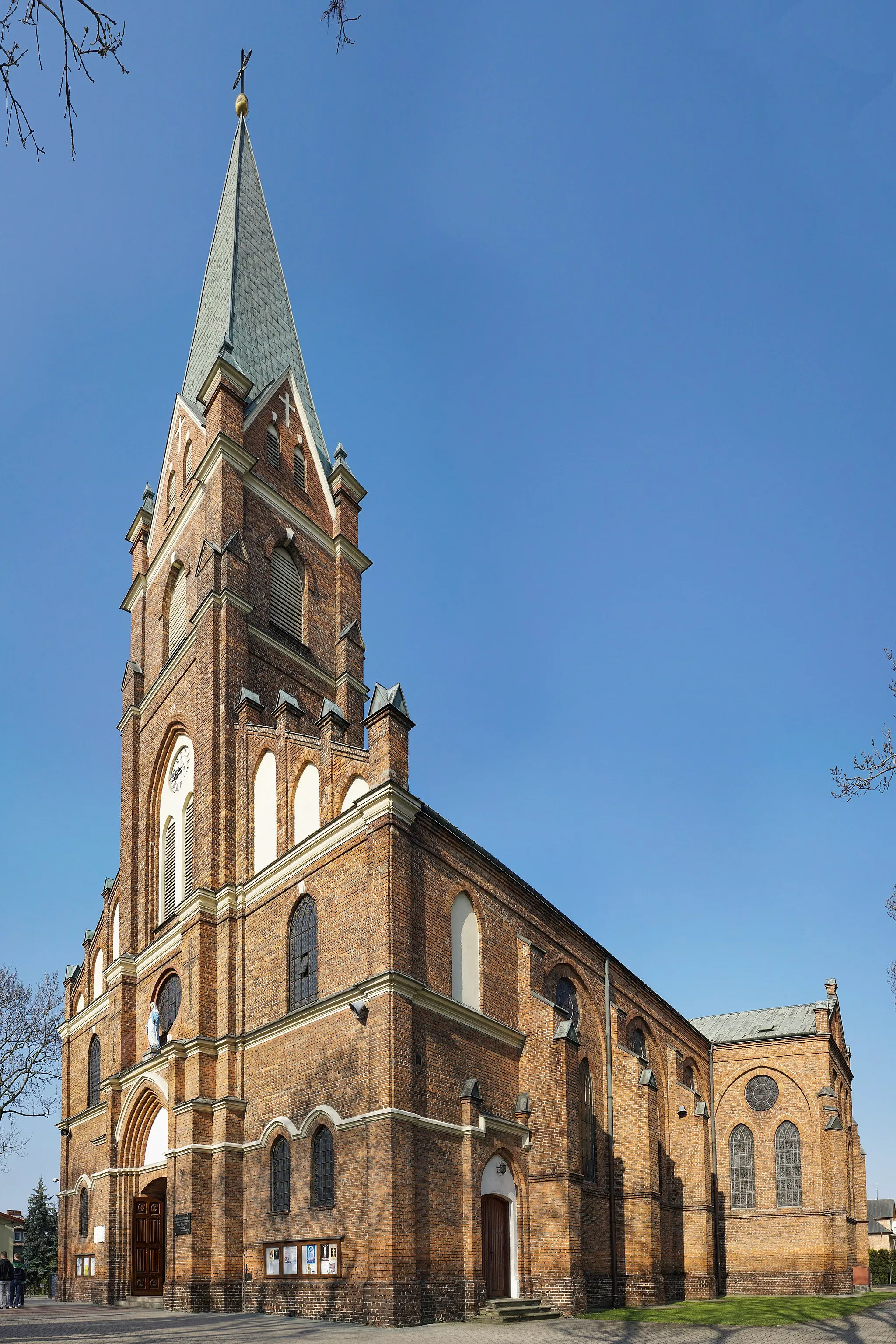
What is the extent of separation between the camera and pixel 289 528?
31.5 m

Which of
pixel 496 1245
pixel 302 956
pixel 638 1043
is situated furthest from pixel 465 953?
pixel 638 1043

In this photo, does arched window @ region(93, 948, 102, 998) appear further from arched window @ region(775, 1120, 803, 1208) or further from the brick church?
arched window @ region(775, 1120, 803, 1208)

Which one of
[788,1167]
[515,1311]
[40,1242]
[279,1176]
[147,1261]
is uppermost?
[279,1176]

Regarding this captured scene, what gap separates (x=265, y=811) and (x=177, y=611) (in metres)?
8.80

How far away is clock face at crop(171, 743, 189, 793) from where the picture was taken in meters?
29.2

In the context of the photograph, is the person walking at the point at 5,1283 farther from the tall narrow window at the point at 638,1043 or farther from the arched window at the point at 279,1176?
the tall narrow window at the point at 638,1043

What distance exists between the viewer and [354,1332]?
688 inches

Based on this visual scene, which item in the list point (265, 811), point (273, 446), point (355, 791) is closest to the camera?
point (355, 791)

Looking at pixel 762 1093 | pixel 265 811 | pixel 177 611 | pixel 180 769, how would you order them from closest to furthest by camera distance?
pixel 265 811, pixel 180 769, pixel 177 611, pixel 762 1093

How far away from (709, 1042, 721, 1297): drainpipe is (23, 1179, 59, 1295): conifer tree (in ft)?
88.4

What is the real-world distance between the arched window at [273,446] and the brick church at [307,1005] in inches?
2.7

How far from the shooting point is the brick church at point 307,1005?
20.5 m

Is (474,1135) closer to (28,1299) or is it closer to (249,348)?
(28,1299)

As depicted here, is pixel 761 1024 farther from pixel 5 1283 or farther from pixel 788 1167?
pixel 5 1283
